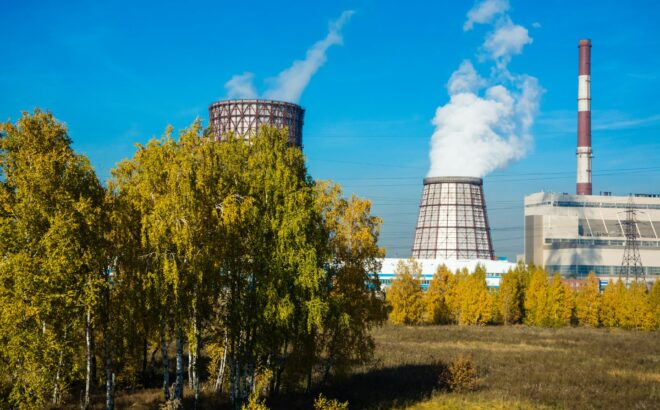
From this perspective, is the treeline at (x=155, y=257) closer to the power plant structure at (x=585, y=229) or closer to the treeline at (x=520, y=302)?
the treeline at (x=520, y=302)

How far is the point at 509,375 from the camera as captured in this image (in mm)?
36344

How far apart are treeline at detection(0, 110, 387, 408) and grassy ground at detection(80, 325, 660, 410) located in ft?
15.2

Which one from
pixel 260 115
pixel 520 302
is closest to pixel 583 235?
pixel 520 302

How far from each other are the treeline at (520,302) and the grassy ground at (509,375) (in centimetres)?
849

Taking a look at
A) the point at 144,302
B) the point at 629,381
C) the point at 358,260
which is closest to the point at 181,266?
the point at 144,302

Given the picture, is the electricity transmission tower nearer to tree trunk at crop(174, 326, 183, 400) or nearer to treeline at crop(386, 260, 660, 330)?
treeline at crop(386, 260, 660, 330)

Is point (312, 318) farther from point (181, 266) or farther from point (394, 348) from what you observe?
point (394, 348)

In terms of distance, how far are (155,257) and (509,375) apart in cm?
2435

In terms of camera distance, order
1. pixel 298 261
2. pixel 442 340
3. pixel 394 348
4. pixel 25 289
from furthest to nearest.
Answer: pixel 442 340
pixel 394 348
pixel 298 261
pixel 25 289

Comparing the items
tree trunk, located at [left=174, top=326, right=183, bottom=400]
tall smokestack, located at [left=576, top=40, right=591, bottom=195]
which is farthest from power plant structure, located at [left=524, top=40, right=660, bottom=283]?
tree trunk, located at [left=174, top=326, right=183, bottom=400]

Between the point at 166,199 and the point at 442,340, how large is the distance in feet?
136

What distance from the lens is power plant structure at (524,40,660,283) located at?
11600 cm

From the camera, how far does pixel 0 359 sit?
17.9 m

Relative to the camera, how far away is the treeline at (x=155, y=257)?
1762cm
